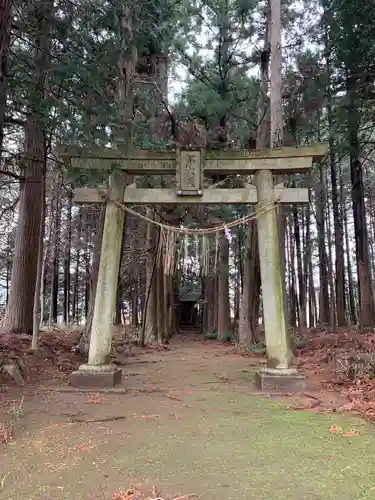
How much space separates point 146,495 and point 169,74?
1438cm

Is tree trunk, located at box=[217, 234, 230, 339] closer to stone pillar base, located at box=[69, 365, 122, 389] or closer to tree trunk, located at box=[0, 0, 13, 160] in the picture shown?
stone pillar base, located at box=[69, 365, 122, 389]

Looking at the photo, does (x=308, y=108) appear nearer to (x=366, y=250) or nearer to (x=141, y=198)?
(x=366, y=250)

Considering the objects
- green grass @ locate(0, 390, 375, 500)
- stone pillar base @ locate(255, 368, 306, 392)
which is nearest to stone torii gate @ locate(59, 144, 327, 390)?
stone pillar base @ locate(255, 368, 306, 392)

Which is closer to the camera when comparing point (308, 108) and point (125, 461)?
point (125, 461)

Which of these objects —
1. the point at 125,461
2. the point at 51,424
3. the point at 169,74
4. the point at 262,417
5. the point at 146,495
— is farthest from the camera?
the point at 169,74

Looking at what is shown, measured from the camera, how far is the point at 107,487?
293 centimetres

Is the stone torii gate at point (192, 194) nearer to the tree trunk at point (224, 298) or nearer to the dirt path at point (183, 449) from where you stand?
the dirt path at point (183, 449)

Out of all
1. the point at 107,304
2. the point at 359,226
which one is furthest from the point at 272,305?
the point at 359,226

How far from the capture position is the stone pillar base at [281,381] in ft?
20.6

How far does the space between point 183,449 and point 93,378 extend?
9.90 ft

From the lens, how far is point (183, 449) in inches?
147

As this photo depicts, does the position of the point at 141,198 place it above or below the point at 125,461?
above

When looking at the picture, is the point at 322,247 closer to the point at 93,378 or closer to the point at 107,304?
the point at 107,304

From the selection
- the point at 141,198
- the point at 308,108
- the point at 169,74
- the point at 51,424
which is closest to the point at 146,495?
the point at 51,424
